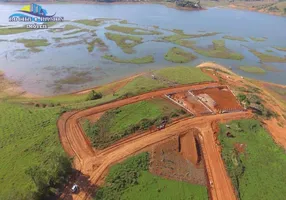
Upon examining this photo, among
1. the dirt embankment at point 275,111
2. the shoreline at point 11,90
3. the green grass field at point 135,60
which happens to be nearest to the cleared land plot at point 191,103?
the dirt embankment at point 275,111

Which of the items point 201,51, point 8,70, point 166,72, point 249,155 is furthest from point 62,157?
point 201,51

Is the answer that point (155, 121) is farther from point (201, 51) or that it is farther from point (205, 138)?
point (201, 51)

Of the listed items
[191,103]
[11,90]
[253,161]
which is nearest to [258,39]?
[191,103]

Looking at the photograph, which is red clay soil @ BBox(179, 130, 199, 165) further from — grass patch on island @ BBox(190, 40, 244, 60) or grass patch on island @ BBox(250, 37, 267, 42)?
grass patch on island @ BBox(250, 37, 267, 42)

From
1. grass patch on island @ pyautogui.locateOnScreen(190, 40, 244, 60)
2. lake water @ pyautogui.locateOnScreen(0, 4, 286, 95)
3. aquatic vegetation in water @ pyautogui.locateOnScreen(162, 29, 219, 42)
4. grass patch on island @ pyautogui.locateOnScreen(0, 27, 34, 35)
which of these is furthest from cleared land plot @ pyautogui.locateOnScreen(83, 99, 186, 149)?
grass patch on island @ pyautogui.locateOnScreen(0, 27, 34, 35)

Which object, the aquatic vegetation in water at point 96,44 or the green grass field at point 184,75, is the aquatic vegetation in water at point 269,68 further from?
the aquatic vegetation in water at point 96,44

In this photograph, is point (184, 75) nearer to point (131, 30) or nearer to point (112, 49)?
point (112, 49)
